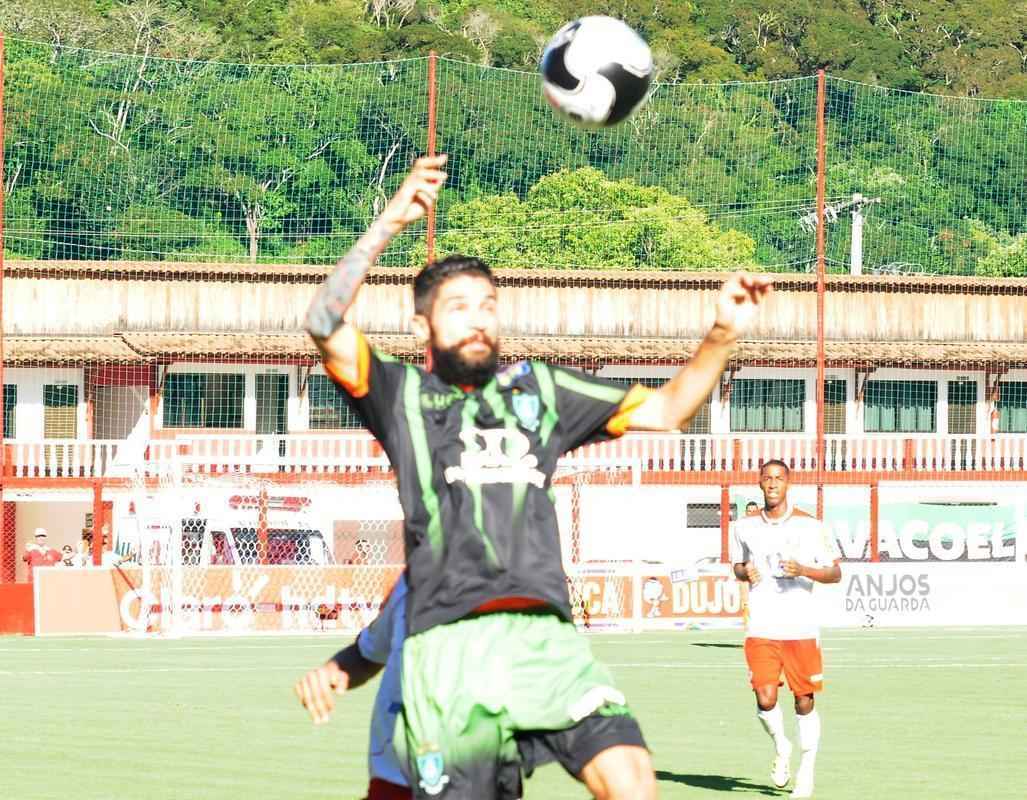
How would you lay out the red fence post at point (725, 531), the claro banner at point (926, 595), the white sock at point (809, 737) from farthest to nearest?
the red fence post at point (725, 531)
the claro banner at point (926, 595)
the white sock at point (809, 737)

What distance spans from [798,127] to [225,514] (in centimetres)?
1409

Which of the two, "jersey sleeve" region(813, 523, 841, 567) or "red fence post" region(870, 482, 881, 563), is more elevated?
"jersey sleeve" region(813, 523, 841, 567)

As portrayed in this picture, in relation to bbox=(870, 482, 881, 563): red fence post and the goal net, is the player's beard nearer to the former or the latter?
the goal net

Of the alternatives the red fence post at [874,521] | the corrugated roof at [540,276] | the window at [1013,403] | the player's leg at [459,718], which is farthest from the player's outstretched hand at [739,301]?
the window at [1013,403]

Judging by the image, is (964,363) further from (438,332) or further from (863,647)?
(438,332)

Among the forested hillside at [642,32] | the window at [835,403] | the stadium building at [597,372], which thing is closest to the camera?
the stadium building at [597,372]

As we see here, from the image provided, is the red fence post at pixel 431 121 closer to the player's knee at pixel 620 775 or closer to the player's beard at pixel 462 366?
the player's beard at pixel 462 366

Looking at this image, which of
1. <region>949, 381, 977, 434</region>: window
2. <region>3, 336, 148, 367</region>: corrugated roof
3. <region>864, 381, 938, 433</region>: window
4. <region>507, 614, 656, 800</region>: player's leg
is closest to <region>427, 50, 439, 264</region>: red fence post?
<region>3, 336, 148, 367</region>: corrugated roof

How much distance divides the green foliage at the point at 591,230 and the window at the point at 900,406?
29.2 feet

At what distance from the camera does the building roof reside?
48969 millimetres

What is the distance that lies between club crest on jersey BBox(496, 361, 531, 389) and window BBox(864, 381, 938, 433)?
47488mm

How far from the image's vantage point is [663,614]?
33.2 m

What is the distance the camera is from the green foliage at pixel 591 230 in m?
60.9

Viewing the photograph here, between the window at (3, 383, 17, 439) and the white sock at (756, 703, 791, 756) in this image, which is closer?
the white sock at (756, 703, 791, 756)
